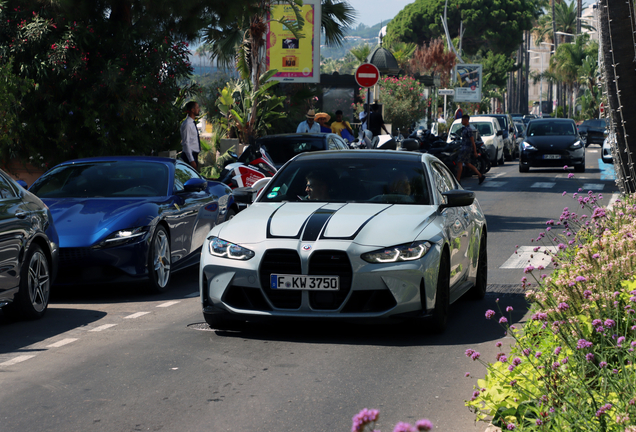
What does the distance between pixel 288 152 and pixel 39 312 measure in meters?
8.40

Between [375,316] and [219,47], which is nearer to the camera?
[375,316]

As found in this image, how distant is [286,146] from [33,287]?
Result: 8487 mm

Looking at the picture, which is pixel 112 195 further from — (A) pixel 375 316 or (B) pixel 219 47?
(B) pixel 219 47

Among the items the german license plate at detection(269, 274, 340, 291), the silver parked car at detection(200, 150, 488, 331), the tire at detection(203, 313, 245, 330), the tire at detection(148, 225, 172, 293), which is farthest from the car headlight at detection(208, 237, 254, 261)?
the tire at detection(148, 225, 172, 293)

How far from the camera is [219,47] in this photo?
2697cm

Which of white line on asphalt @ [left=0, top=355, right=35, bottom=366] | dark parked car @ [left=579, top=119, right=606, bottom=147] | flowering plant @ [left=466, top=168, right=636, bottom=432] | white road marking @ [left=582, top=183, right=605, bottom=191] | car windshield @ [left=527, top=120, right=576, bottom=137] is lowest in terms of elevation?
dark parked car @ [left=579, top=119, right=606, bottom=147]

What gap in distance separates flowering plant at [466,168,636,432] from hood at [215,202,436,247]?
1223mm

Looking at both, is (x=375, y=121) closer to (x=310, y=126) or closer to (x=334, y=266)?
(x=310, y=126)

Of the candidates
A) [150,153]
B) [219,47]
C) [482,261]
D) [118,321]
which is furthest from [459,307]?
[219,47]

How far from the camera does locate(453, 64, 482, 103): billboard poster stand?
7488cm

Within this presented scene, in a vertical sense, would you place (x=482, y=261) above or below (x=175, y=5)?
below

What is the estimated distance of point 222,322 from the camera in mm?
7340

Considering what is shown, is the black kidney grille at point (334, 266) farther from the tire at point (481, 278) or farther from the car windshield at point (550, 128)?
the car windshield at point (550, 128)

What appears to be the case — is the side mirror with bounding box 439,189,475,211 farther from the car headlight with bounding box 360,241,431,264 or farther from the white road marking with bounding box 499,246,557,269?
the white road marking with bounding box 499,246,557,269
